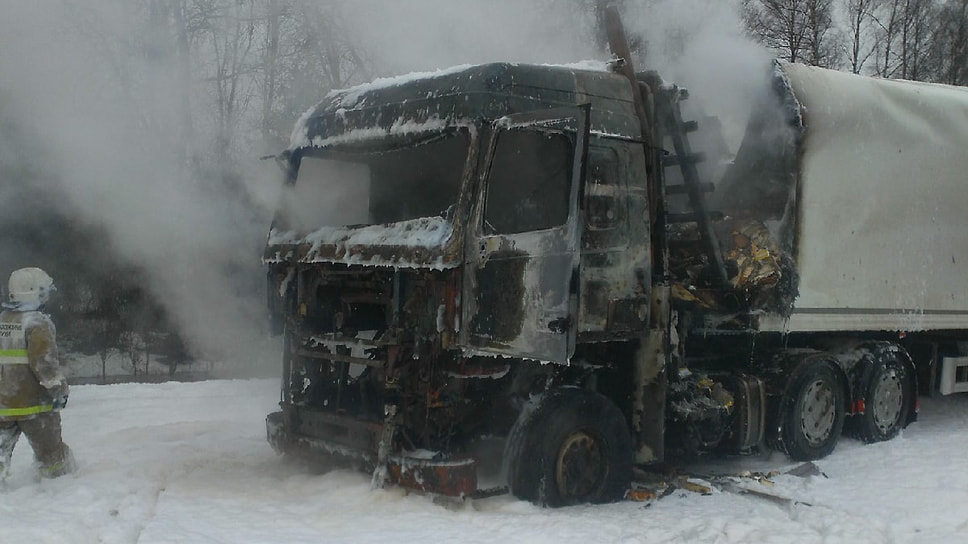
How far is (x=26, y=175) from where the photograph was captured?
34.0 feet

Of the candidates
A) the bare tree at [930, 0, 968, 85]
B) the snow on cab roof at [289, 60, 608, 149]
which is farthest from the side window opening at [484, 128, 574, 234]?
the bare tree at [930, 0, 968, 85]

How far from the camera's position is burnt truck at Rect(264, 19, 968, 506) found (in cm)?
563

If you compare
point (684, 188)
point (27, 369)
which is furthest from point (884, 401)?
point (27, 369)

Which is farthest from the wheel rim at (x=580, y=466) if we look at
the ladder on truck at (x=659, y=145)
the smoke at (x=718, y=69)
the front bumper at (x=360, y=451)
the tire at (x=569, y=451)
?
the smoke at (x=718, y=69)

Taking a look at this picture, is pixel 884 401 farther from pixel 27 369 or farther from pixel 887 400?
pixel 27 369

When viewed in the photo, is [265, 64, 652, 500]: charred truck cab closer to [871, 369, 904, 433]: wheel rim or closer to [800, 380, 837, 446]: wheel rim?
[800, 380, 837, 446]: wheel rim

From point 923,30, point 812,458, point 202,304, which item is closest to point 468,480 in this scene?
point 812,458

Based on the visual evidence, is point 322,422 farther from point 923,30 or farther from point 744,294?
point 923,30

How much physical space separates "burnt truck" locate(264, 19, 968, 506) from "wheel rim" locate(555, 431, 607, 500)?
0.7 inches

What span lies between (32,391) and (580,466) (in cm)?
372

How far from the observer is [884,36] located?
91.0ft

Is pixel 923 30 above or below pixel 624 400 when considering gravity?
above

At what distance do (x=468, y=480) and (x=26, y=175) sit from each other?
24.0 feet

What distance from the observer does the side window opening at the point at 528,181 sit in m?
5.74
